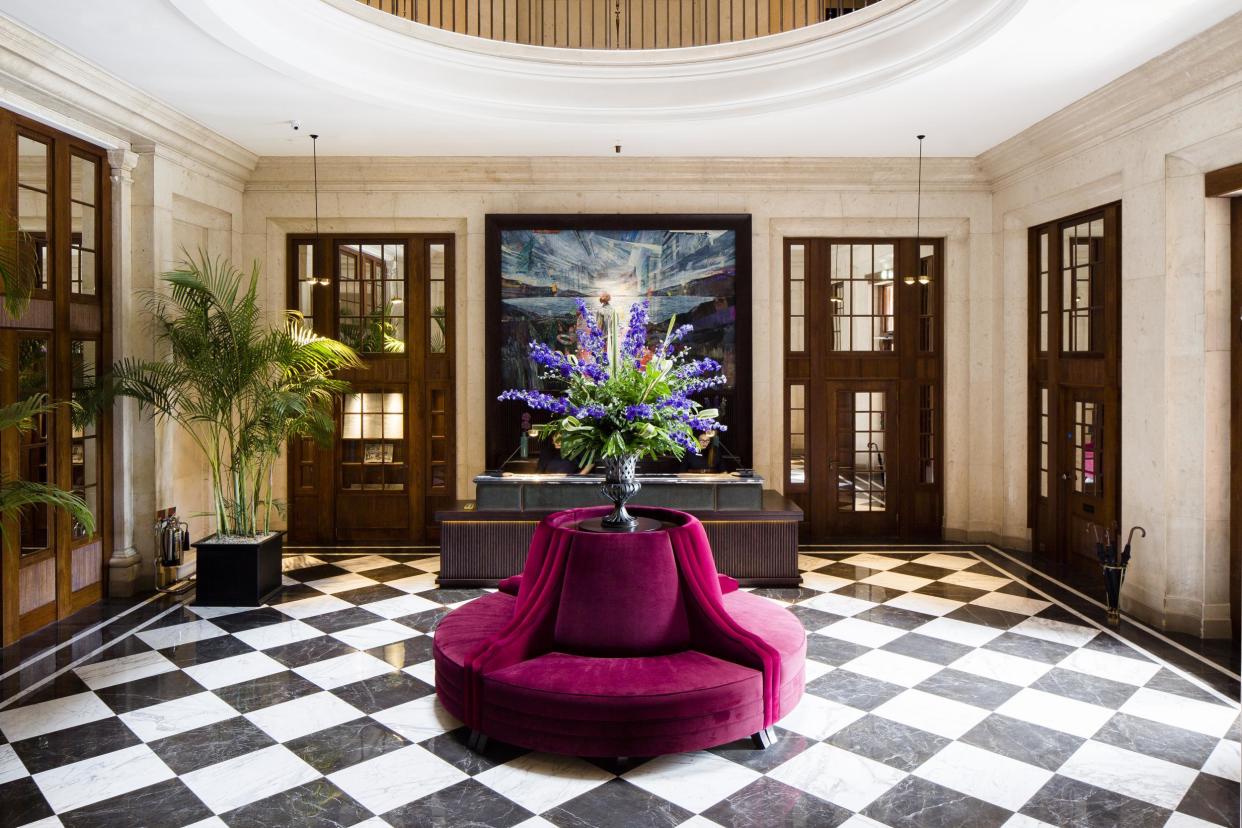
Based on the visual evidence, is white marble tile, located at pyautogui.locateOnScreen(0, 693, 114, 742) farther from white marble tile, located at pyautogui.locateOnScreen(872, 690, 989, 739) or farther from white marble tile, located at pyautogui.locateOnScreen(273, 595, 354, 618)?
white marble tile, located at pyautogui.locateOnScreen(872, 690, 989, 739)

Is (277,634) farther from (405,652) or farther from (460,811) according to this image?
(460,811)

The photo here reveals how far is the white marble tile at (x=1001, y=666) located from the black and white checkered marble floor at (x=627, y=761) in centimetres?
2

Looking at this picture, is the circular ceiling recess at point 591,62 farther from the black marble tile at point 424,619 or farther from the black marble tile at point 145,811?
the black marble tile at point 145,811

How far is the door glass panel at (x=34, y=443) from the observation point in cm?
577

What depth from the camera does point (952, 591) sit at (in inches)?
271

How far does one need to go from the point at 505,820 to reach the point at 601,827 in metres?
0.39

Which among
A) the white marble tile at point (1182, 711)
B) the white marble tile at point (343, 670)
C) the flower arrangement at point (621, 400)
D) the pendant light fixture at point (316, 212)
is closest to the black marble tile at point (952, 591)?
the white marble tile at point (1182, 711)

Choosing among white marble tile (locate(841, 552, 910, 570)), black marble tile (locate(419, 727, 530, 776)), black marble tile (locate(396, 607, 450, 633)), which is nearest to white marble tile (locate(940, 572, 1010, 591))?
white marble tile (locate(841, 552, 910, 570))

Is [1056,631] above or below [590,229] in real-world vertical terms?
below

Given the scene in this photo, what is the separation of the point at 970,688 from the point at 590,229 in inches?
218

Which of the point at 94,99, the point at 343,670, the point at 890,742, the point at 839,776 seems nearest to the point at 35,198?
the point at 94,99

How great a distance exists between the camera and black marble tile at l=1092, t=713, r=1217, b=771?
13.0 feet

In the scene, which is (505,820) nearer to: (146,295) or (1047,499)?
(146,295)

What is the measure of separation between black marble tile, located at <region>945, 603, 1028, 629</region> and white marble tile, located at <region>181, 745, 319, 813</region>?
4471mm
